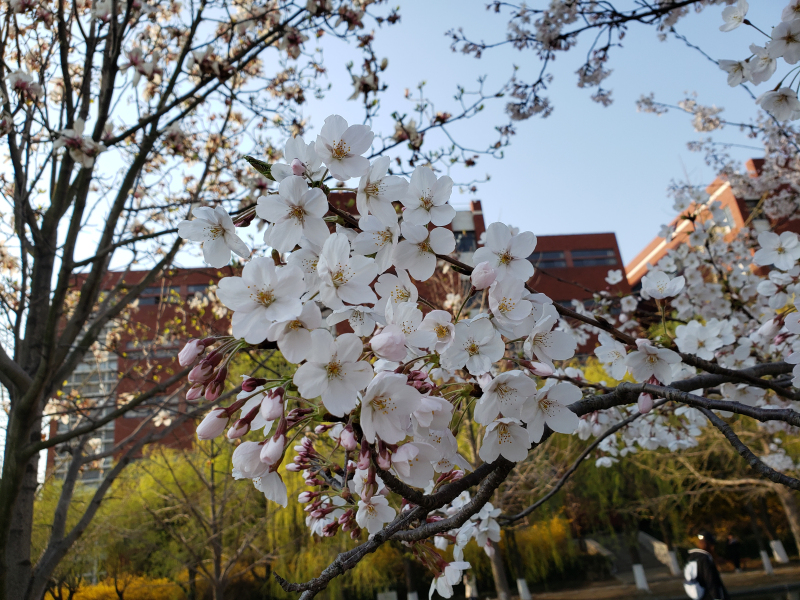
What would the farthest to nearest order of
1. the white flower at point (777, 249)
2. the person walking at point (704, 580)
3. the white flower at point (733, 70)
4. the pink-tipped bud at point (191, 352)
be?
1. the person walking at point (704, 580)
2. the white flower at point (777, 249)
3. the white flower at point (733, 70)
4. the pink-tipped bud at point (191, 352)

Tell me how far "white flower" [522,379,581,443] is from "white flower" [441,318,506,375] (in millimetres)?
131

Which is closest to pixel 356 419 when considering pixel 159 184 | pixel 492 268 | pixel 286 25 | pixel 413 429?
pixel 413 429

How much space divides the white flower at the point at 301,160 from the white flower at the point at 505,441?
586 millimetres

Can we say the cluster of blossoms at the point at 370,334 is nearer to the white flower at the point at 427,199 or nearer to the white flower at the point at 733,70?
the white flower at the point at 427,199

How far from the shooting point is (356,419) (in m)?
0.81

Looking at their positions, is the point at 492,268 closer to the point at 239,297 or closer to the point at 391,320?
the point at 391,320

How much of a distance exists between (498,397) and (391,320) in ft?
0.84

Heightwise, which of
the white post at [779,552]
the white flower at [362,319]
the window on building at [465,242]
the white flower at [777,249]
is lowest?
the white post at [779,552]

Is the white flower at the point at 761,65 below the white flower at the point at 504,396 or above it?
above

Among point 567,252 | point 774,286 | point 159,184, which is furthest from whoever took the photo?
point 567,252

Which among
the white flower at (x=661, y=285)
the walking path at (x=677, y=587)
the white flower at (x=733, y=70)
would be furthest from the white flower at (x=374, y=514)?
the walking path at (x=677, y=587)

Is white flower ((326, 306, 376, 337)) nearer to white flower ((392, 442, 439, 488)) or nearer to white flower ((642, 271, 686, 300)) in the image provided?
white flower ((392, 442, 439, 488))

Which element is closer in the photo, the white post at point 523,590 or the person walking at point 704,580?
the person walking at point 704,580

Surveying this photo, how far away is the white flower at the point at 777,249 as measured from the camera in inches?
86.0
